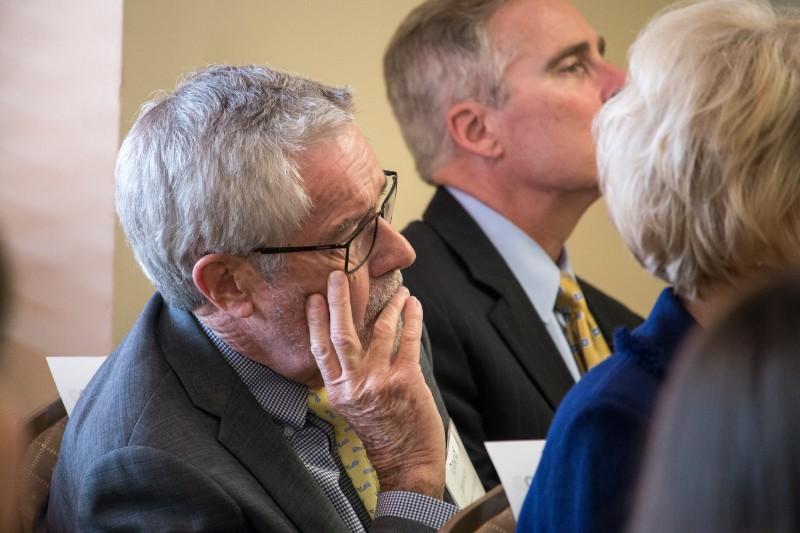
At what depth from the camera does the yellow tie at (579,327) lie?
2713 millimetres

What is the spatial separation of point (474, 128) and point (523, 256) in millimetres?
394

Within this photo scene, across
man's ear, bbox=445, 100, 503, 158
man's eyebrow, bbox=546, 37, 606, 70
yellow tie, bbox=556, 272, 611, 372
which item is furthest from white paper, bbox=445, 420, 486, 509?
man's eyebrow, bbox=546, 37, 606, 70

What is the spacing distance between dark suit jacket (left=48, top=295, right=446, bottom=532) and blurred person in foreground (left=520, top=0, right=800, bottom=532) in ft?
1.26

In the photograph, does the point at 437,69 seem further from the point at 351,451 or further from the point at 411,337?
the point at 351,451

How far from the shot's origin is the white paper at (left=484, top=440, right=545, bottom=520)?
5.75ft

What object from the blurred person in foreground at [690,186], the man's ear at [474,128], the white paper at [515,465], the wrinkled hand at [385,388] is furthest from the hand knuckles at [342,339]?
the man's ear at [474,128]

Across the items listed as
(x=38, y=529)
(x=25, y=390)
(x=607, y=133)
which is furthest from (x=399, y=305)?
(x=25, y=390)

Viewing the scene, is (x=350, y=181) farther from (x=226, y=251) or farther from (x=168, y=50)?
(x=168, y=50)

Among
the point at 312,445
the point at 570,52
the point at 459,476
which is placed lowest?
the point at 459,476

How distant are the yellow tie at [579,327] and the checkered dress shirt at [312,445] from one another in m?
0.95

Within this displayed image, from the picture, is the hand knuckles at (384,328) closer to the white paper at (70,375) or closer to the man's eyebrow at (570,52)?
the white paper at (70,375)

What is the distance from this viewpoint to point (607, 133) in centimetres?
169

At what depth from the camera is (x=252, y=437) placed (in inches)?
67.7

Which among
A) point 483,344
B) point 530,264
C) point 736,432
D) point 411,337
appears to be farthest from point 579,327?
point 736,432
